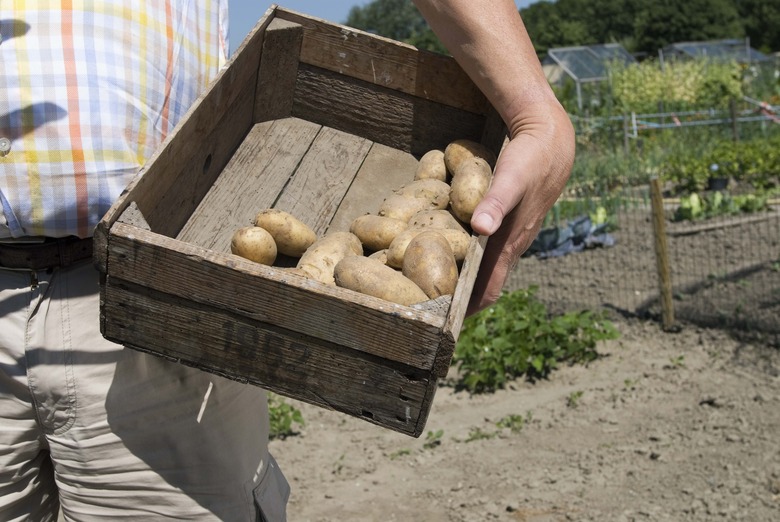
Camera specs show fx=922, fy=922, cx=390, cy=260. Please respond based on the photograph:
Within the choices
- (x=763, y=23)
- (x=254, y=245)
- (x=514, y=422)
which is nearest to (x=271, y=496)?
(x=254, y=245)

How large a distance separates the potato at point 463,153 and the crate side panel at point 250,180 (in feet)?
1.31

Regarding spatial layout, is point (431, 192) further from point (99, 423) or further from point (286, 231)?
point (99, 423)

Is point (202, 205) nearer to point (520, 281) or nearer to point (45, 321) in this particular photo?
point (45, 321)

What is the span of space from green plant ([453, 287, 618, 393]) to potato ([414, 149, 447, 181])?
10.4ft

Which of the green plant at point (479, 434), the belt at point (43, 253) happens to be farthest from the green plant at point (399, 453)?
the belt at point (43, 253)

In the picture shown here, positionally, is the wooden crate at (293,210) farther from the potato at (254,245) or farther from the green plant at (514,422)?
the green plant at (514,422)

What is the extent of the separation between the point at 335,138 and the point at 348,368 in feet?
3.37

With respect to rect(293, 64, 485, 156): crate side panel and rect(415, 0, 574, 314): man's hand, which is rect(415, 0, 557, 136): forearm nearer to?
rect(415, 0, 574, 314): man's hand

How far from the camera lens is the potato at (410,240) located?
190 centimetres

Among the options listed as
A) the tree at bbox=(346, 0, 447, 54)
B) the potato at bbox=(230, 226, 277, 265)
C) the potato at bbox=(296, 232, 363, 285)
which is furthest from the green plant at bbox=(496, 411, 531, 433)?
the tree at bbox=(346, 0, 447, 54)

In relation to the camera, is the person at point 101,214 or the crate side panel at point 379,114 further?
the crate side panel at point 379,114

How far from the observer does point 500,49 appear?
6.10ft

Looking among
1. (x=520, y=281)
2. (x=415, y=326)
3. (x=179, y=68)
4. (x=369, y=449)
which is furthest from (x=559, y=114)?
(x=520, y=281)

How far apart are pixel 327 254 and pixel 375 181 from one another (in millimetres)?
546
